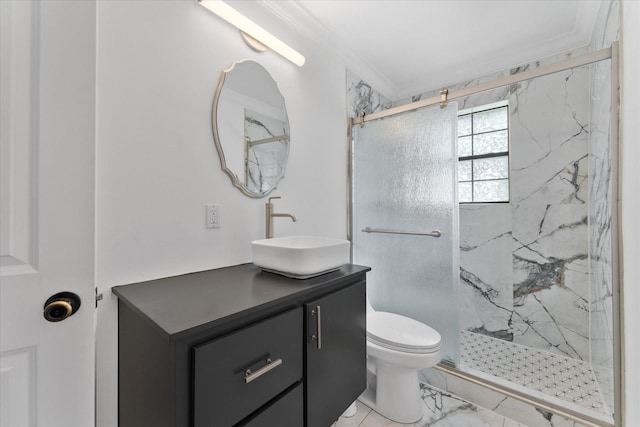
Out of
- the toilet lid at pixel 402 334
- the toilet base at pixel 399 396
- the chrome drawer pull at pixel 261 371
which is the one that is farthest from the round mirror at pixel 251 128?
the toilet base at pixel 399 396

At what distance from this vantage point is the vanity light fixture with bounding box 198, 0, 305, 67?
51.8 inches

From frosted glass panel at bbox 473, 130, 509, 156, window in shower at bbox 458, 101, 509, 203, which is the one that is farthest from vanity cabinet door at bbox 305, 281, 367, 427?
frosted glass panel at bbox 473, 130, 509, 156

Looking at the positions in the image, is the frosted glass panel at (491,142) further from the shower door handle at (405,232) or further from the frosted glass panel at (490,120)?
the shower door handle at (405,232)

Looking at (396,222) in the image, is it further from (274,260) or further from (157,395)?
(157,395)

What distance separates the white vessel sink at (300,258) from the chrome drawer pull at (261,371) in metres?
0.36

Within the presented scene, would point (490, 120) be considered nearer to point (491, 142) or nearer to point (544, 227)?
point (491, 142)


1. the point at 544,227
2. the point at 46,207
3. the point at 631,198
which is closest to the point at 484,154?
the point at 544,227

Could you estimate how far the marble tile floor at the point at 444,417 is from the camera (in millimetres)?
1541

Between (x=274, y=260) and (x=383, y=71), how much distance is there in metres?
2.10

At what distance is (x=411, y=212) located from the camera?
6.46 feet

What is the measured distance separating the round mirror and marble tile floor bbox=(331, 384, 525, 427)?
1389mm

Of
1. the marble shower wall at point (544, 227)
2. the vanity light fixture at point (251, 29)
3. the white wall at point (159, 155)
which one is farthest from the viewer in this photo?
the marble shower wall at point (544, 227)

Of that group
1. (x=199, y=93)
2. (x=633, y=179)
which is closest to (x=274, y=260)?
(x=199, y=93)

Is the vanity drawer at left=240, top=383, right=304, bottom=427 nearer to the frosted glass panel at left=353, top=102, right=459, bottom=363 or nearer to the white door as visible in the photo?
the white door
